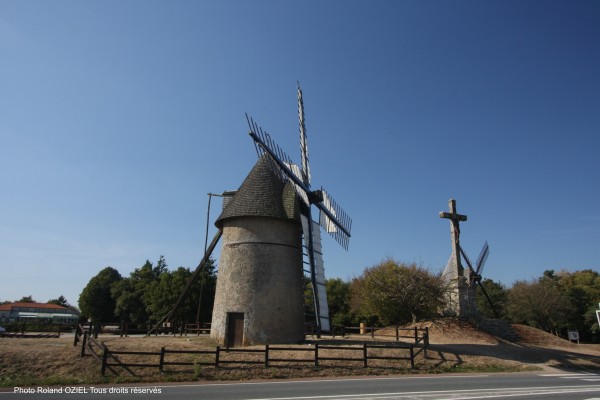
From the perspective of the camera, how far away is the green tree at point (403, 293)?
2717 cm

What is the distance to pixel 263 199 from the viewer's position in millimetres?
19859

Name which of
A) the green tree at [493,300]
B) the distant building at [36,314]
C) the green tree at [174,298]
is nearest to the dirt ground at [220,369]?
the green tree at [174,298]

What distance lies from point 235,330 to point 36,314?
76758 millimetres

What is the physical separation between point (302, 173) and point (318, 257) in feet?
17.0

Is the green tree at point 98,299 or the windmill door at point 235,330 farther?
the green tree at point 98,299

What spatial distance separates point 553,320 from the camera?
138 feet

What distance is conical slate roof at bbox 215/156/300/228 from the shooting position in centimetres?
1944

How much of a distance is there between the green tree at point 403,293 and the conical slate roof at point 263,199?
1149 cm

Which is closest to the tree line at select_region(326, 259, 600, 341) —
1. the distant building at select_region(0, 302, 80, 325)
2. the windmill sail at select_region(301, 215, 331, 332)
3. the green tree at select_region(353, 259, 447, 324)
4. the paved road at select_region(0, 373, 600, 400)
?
the green tree at select_region(353, 259, 447, 324)

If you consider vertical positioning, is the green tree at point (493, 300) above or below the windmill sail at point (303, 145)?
below

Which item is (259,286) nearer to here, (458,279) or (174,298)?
(458,279)

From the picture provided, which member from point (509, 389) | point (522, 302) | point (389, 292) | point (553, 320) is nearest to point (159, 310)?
point (389, 292)

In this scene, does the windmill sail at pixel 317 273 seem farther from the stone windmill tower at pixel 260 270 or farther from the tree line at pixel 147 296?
the tree line at pixel 147 296

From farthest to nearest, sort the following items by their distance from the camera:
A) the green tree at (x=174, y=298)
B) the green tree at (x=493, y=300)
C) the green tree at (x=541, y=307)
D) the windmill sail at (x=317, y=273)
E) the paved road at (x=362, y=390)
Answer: the green tree at (x=493, y=300), the green tree at (x=541, y=307), the green tree at (x=174, y=298), the windmill sail at (x=317, y=273), the paved road at (x=362, y=390)
